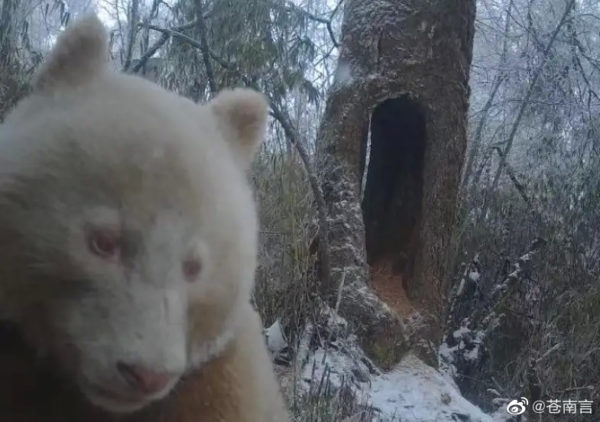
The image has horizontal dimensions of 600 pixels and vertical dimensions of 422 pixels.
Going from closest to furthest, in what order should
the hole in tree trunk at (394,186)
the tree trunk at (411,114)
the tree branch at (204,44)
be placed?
the tree branch at (204,44), the tree trunk at (411,114), the hole in tree trunk at (394,186)

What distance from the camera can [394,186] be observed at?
4590mm

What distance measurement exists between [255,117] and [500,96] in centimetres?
660

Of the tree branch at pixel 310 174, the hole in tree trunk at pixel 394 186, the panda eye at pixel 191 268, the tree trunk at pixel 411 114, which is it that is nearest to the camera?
the panda eye at pixel 191 268

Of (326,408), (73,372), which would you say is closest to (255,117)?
(73,372)

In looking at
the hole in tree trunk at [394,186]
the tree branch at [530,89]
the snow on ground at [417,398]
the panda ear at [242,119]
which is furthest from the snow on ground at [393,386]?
the tree branch at [530,89]

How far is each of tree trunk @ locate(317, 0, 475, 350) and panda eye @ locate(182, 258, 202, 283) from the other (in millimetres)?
3016

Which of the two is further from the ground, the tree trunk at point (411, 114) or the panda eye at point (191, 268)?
the tree trunk at point (411, 114)

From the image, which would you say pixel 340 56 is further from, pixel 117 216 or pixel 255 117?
pixel 117 216

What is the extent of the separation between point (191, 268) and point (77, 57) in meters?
0.40

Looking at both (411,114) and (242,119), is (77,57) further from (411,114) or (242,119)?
(411,114)

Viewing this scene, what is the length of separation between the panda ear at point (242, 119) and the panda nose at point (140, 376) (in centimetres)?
50

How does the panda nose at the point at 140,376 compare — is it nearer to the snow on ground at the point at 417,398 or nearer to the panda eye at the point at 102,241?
the panda eye at the point at 102,241

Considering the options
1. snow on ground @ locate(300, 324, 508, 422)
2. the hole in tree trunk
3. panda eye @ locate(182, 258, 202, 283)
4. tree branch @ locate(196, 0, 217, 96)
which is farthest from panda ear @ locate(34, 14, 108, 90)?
the hole in tree trunk

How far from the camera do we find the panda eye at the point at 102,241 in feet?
3.16
